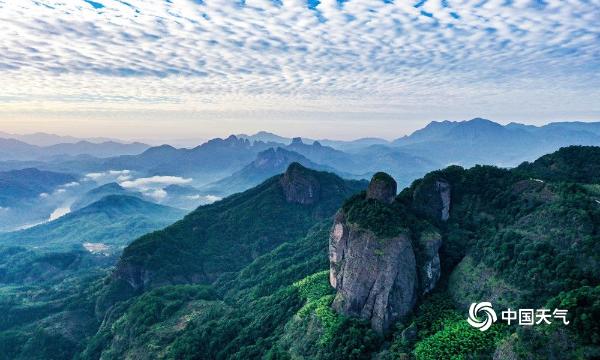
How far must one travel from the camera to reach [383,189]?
83.6 metres

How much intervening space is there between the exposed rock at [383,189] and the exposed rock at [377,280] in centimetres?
1207

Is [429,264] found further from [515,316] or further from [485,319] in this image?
[515,316]

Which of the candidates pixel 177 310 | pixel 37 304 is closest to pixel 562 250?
pixel 177 310

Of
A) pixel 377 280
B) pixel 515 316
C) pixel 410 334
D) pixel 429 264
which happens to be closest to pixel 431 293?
pixel 429 264

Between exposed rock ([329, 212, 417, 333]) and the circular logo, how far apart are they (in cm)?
1209

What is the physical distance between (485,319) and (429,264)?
48.7 feet

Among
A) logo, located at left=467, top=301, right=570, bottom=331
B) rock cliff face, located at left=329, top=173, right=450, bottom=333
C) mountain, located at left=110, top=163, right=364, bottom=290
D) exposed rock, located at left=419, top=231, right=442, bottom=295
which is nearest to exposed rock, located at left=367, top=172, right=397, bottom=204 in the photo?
rock cliff face, located at left=329, top=173, right=450, bottom=333

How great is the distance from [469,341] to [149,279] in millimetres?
124971

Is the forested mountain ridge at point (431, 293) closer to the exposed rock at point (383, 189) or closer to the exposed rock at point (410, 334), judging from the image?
the exposed rock at point (410, 334)

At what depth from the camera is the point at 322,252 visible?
13088 centimetres

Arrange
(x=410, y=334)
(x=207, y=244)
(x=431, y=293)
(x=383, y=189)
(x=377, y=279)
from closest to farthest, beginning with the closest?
(x=410, y=334), (x=377, y=279), (x=431, y=293), (x=383, y=189), (x=207, y=244)

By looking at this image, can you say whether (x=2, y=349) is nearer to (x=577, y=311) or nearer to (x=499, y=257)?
(x=499, y=257)

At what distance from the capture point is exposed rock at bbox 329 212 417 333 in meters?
66.4

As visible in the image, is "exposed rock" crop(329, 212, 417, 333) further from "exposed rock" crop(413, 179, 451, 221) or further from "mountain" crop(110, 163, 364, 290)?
"mountain" crop(110, 163, 364, 290)
